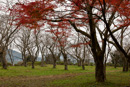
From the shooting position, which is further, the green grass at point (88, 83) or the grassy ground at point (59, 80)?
the grassy ground at point (59, 80)

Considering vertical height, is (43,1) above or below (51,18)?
above

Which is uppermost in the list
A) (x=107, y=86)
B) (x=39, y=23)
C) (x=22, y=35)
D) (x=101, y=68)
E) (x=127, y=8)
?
(x=22, y=35)

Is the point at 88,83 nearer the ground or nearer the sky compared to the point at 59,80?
nearer the sky

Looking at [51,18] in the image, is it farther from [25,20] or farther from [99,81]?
[99,81]

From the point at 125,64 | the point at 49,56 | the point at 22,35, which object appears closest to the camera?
the point at 125,64

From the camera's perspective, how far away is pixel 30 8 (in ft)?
20.6

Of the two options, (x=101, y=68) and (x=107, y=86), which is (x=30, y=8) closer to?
(x=101, y=68)

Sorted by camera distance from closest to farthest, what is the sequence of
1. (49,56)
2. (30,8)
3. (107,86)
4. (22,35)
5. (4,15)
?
1. (30,8)
2. (107,86)
3. (4,15)
4. (22,35)
5. (49,56)

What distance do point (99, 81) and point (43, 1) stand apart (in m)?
5.74

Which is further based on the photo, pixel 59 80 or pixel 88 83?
pixel 59 80

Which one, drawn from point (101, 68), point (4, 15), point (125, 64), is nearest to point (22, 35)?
point (4, 15)

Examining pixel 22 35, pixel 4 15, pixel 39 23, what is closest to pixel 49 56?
pixel 22 35

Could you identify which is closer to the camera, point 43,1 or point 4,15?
point 43,1

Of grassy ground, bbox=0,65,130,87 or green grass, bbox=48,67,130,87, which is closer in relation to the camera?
green grass, bbox=48,67,130,87
